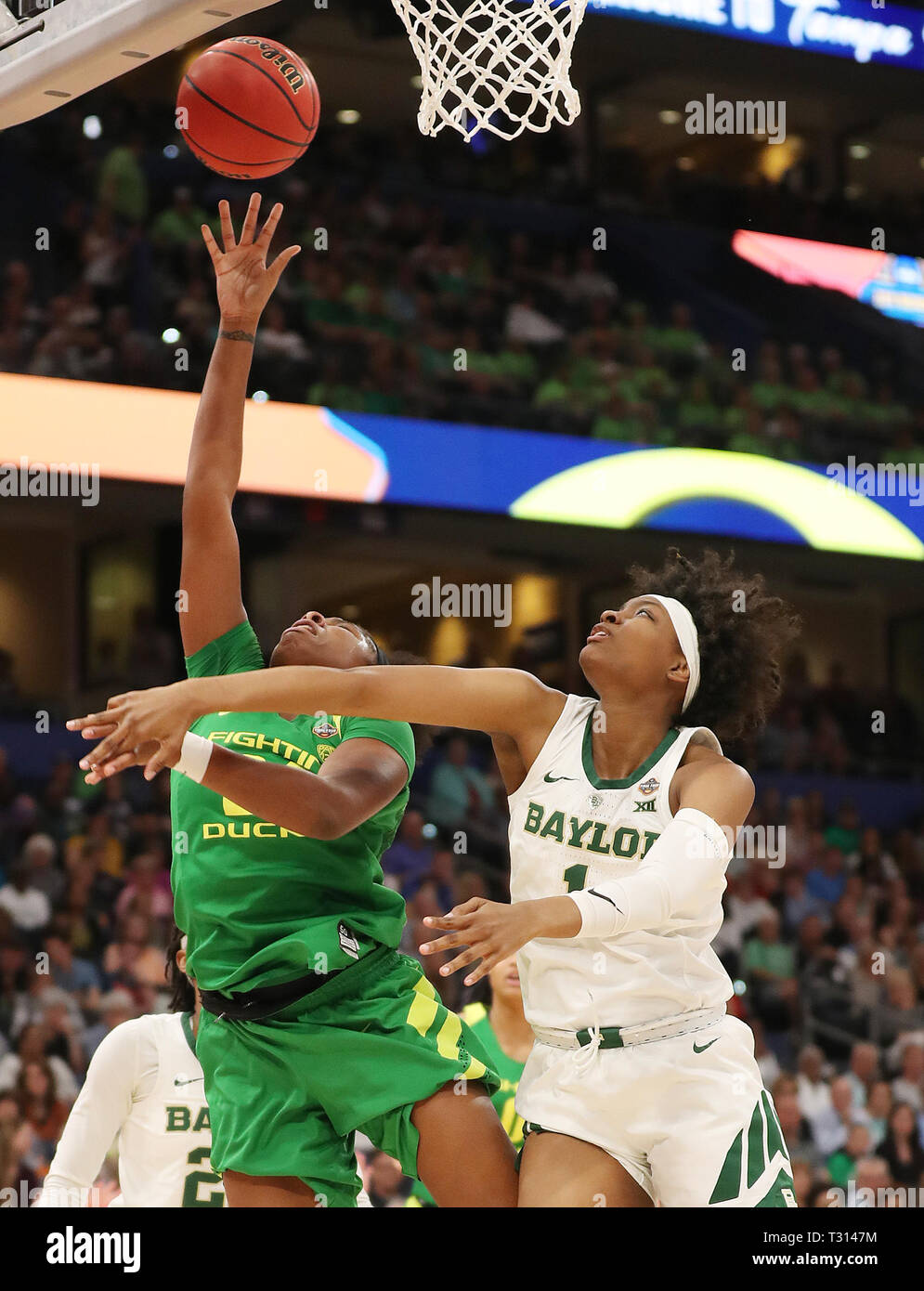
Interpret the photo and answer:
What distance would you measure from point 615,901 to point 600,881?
0.89 feet

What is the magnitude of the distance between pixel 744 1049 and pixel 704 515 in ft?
31.8

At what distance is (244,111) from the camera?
157 inches

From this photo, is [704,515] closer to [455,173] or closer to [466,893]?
[455,173]

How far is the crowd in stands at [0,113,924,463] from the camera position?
422 inches

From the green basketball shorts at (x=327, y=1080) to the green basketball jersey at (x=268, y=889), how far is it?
0.09m

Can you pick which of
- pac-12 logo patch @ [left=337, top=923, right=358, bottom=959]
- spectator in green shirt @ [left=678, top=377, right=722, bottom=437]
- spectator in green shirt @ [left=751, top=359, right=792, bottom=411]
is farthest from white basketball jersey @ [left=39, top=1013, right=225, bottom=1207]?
spectator in green shirt @ [left=751, top=359, right=792, bottom=411]

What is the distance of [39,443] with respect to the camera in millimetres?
10086

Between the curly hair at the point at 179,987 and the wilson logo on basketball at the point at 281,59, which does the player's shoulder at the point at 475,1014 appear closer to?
the curly hair at the point at 179,987

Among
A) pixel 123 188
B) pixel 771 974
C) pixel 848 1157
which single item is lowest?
pixel 848 1157

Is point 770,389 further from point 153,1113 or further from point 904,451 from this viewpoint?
point 153,1113

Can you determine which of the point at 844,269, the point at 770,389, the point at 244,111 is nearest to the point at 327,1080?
the point at 244,111

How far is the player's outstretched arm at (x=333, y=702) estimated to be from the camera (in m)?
2.92

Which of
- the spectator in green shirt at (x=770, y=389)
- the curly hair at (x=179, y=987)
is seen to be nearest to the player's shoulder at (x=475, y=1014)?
the curly hair at (x=179, y=987)

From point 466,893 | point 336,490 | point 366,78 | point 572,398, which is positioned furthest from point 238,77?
point 366,78
